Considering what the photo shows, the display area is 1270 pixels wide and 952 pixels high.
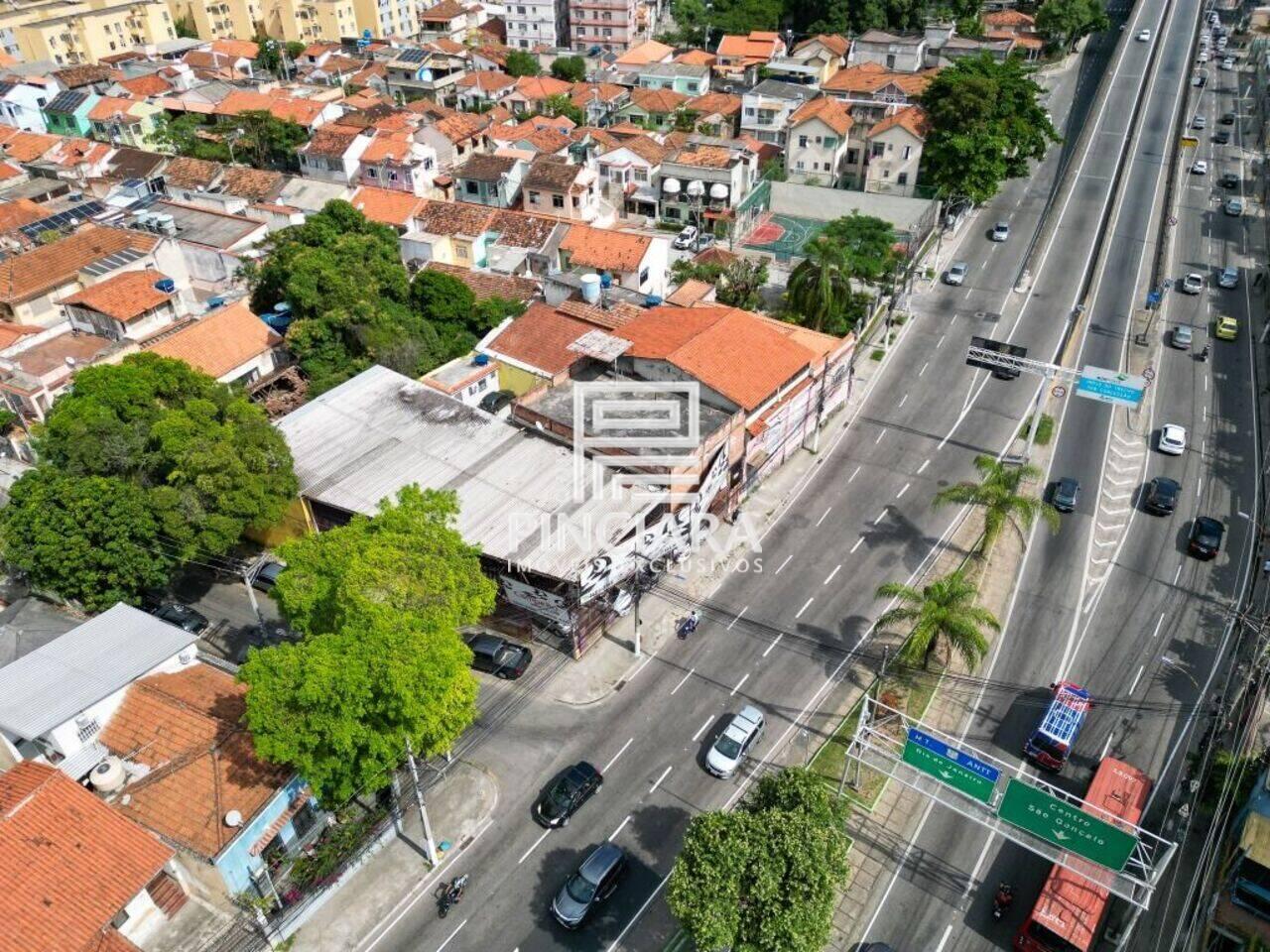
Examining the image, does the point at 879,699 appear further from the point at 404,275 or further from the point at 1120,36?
the point at 1120,36

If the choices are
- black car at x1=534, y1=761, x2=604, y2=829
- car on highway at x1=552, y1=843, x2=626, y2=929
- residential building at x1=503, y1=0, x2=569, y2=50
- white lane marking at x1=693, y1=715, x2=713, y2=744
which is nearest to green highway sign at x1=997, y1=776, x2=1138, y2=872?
white lane marking at x1=693, y1=715, x2=713, y2=744

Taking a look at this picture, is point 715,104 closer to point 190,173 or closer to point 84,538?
point 190,173

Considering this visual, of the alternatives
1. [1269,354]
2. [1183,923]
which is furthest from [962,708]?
[1269,354]

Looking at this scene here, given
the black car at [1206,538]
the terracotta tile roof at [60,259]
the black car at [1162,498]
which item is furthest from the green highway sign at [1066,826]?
the terracotta tile roof at [60,259]

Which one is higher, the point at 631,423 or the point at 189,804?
the point at 631,423

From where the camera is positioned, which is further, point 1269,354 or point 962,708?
point 1269,354
